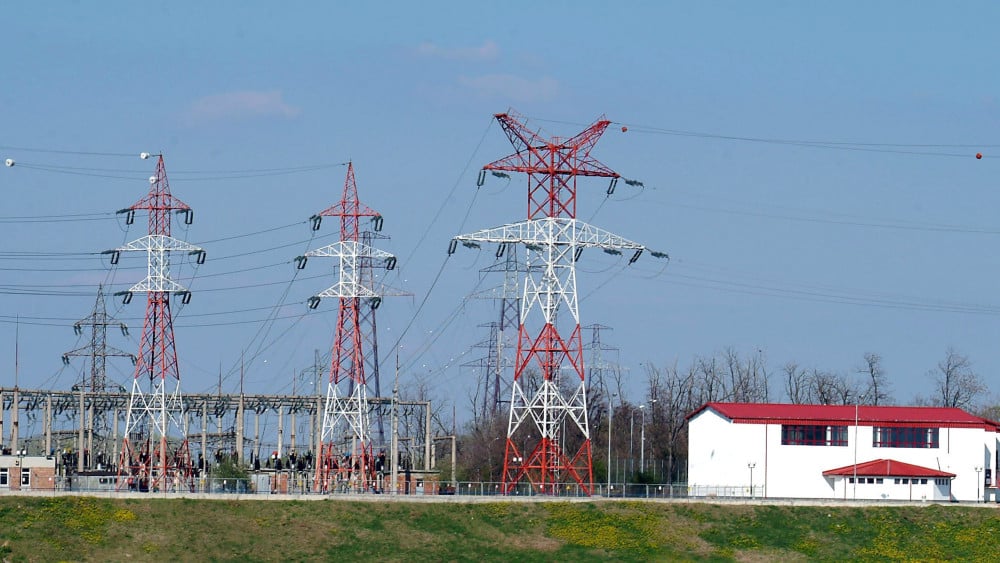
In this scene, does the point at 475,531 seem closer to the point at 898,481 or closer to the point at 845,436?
the point at 845,436

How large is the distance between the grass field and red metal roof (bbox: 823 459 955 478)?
393 inches

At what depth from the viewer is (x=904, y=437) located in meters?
→ 98.2

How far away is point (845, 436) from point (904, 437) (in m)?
4.10

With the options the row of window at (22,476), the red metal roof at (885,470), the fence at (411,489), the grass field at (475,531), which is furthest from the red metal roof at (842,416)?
the row of window at (22,476)

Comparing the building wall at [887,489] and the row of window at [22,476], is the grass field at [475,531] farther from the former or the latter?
the row of window at [22,476]

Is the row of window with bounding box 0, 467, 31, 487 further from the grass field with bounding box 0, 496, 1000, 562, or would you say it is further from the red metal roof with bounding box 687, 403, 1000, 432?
the red metal roof with bounding box 687, 403, 1000, 432

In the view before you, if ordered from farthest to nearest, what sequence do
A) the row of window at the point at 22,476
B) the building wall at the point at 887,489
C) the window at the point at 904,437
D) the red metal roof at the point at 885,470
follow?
the window at the point at 904,437
the building wall at the point at 887,489
the red metal roof at the point at 885,470
the row of window at the point at 22,476

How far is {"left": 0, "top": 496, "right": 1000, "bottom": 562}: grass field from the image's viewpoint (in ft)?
237

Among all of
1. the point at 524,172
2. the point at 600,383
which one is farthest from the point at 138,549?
the point at 600,383

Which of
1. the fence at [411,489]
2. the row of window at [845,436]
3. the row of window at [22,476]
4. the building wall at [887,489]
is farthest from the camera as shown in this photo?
the row of window at [845,436]

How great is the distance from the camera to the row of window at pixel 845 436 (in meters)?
96.8

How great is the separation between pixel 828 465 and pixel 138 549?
45270mm

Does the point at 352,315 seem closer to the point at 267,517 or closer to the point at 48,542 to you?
the point at 267,517

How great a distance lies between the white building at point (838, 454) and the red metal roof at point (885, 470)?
0.06 meters
